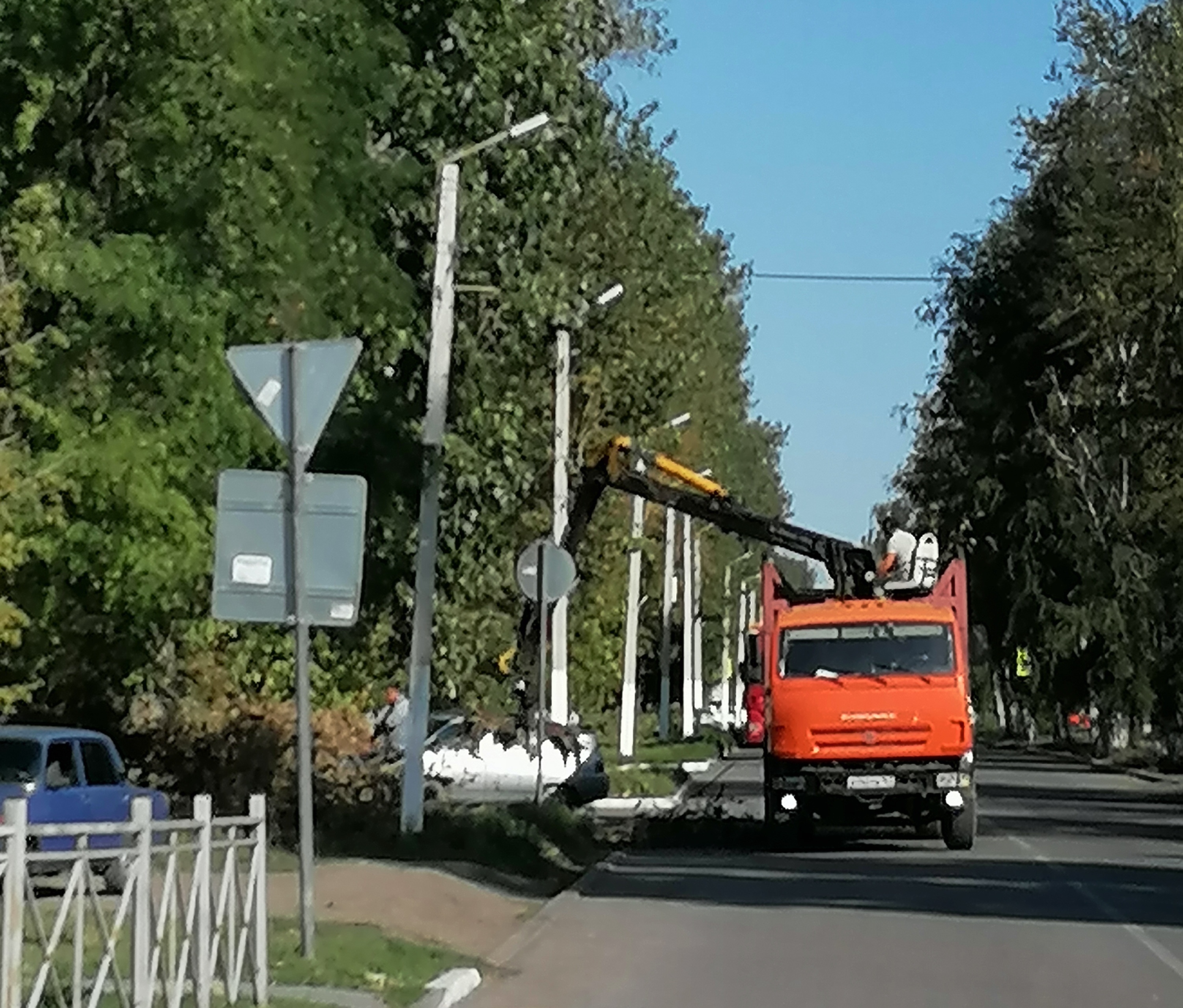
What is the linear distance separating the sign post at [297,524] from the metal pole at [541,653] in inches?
454

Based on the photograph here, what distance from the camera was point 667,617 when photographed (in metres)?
72.1

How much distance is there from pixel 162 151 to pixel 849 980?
36.1ft

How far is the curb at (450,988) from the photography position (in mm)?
14055

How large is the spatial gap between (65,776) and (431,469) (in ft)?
17.7

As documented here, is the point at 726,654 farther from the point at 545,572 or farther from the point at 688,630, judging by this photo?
the point at 545,572

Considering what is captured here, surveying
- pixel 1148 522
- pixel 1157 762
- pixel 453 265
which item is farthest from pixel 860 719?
pixel 1157 762

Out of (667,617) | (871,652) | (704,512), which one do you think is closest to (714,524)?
(704,512)

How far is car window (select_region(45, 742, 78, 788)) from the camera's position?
22344 mm

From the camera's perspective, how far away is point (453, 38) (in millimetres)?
30641

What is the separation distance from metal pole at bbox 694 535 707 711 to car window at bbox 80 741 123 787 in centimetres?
5925

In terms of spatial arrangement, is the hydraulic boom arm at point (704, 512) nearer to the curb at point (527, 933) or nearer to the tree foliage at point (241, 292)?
the tree foliage at point (241, 292)

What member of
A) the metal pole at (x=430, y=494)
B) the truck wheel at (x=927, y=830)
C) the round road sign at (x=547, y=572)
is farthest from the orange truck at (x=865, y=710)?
the metal pole at (x=430, y=494)

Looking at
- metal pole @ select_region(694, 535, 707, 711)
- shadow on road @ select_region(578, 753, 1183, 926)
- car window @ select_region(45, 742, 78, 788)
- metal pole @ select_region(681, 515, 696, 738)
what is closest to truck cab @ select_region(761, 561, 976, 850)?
shadow on road @ select_region(578, 753, 1183, 926)

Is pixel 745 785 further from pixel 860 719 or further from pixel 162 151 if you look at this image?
A: pixel 162 151
